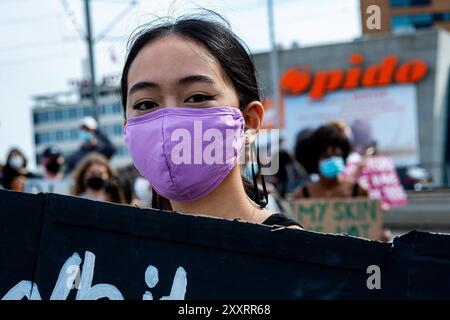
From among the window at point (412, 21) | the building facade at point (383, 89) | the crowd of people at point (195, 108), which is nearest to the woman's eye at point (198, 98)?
the crowd of people at point (195, 108)

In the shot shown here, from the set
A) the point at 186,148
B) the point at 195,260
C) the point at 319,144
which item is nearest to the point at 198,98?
the point at 186,148

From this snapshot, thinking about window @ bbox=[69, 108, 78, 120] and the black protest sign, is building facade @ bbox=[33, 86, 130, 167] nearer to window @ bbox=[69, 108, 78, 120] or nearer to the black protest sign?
window @ bbox=[69, 108, 78, 120]

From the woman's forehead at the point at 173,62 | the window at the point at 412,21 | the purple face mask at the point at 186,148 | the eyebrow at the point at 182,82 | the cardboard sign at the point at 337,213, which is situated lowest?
the cardboard sign at the point at 337,213

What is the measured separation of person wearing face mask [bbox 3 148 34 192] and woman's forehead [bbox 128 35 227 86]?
712 cm

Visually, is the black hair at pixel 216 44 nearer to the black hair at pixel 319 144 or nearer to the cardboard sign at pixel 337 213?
the cardboard sign at pixel 337 213

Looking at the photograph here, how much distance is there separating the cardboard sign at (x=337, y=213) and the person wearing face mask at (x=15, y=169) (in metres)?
4.47

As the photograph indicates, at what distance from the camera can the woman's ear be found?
2.15 m

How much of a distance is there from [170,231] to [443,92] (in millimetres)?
35390

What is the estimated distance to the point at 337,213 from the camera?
545 centimetres

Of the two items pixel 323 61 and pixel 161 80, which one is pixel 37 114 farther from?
pixel 161 80

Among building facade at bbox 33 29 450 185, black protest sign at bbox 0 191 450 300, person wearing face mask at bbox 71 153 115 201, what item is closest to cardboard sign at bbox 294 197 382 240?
person wearing face mask at bbox 71 153 115 201

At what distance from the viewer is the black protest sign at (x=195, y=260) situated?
4.83ft

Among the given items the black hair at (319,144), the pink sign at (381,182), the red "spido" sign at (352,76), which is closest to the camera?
the black hair at (319,144)

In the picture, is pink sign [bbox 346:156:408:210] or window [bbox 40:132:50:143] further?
window [bbox 40:132:50:143]
